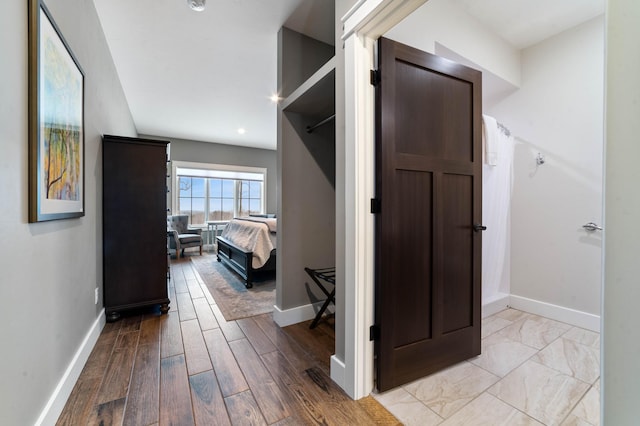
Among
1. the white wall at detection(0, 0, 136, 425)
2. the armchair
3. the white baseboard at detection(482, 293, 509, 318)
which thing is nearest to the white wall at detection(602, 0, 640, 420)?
the white wall at detection(0, 0, 136, 425)

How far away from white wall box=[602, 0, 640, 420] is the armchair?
571 centimetres

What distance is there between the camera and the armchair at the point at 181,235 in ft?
17.4

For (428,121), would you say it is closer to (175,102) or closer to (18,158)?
(18,158)

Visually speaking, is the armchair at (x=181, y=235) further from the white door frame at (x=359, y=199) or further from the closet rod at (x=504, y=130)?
the closet rod at (x=504, y=130)

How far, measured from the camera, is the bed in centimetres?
348

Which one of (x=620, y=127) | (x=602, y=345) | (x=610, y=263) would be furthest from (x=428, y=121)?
(x=602, y=345)

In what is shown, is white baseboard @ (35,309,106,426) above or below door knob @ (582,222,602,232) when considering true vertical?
below

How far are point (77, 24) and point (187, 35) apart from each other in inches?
36.2

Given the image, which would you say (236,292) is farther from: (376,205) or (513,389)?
(513,389)

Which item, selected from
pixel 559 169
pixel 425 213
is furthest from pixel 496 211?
pixel 425 213

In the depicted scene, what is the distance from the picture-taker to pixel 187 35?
2.49 meters

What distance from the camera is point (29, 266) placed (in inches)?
44.1

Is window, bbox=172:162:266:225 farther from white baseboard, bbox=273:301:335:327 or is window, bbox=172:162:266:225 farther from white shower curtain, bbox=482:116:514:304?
white shower curtain, bbox=482:116:514:304

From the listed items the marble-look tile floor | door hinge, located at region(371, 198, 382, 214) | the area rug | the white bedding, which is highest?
door hinge, located at region(371, 198, 382, 214)
